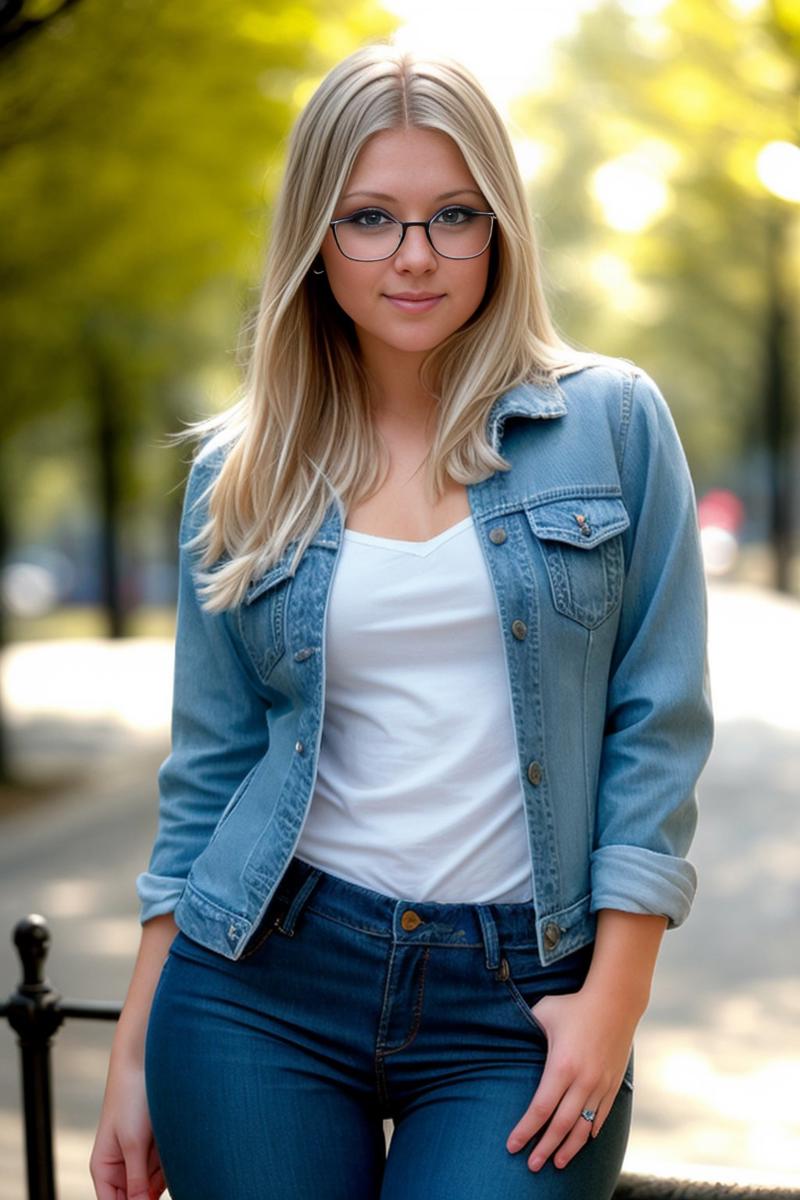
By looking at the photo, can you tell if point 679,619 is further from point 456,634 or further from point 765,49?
point 765,49

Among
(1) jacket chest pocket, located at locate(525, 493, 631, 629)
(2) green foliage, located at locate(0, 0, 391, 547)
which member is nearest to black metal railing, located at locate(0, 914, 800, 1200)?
(1) jacket chest pocket, located at locate(525, 493, 631, 629)

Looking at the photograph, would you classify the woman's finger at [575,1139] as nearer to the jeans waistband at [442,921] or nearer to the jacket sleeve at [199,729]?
the jeans waistband at [442,921]

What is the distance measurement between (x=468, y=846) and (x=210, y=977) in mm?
402

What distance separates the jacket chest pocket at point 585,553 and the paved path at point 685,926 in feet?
3.53

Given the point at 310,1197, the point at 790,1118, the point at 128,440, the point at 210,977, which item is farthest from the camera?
the point at 128,440

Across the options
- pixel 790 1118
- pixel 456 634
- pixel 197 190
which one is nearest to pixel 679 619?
pixel 456 634

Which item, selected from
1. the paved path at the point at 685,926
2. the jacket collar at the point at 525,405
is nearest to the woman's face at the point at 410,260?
the jacket collar at the point at 525,405

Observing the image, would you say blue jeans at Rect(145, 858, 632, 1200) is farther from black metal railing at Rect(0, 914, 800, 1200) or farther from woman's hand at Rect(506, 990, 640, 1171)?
black metal railing at Rect(0, 914, 800, 1200)

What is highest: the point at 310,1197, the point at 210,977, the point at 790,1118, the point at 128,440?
the point at 128,440

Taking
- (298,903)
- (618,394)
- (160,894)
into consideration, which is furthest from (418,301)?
(160,894)

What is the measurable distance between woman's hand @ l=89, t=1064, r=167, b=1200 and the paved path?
2.93 ft

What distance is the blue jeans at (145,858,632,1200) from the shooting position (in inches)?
81.5

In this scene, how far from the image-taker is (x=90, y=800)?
40.9 ft

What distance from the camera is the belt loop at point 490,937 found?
210 centimetres
